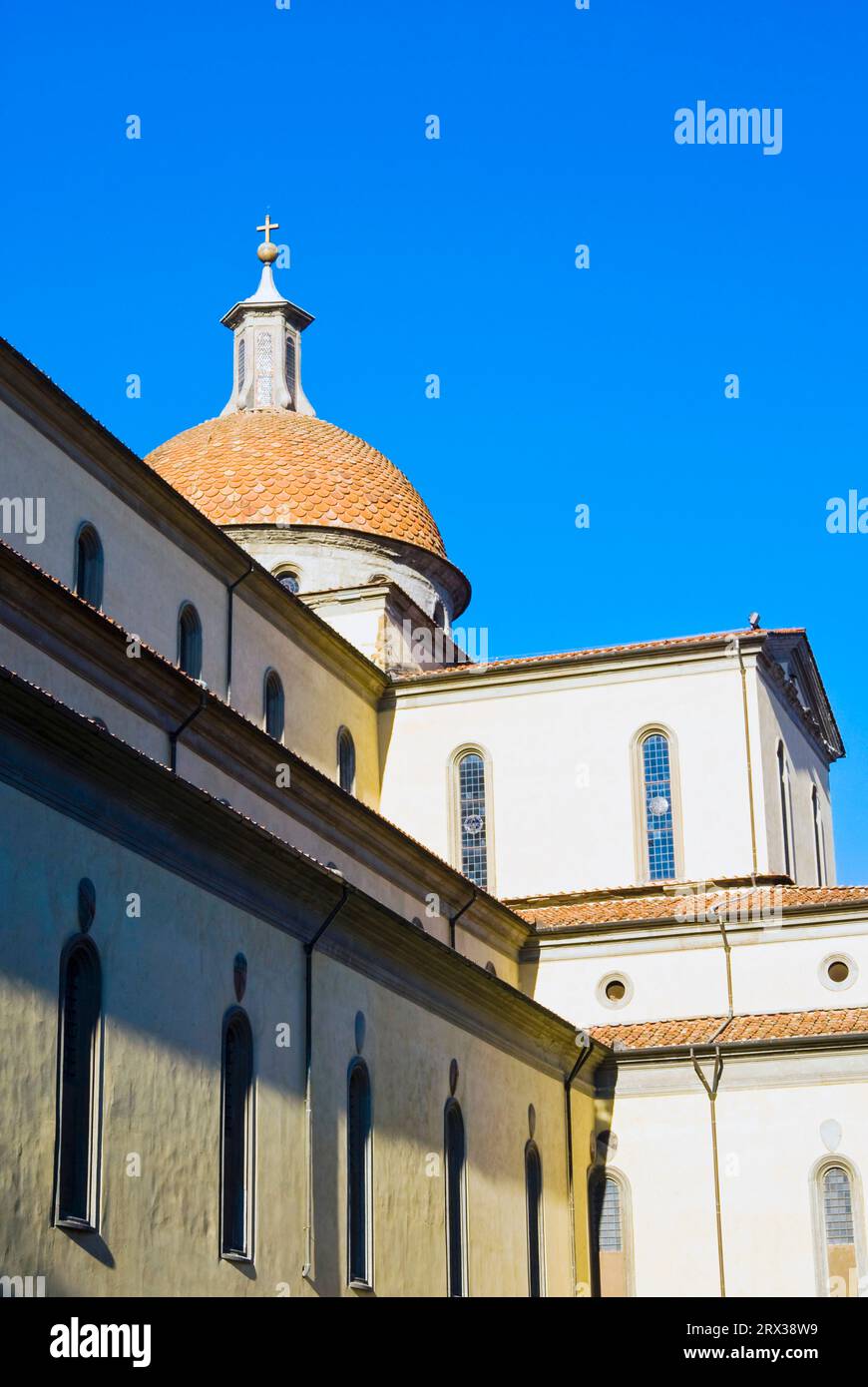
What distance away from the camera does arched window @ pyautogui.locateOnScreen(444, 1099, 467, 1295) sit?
26.7m

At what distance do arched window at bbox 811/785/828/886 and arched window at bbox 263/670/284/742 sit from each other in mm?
12893

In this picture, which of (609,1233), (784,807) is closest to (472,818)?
(784,807)

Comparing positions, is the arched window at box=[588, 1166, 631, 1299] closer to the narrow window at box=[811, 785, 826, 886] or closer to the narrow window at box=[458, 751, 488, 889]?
the narrow window at box=[458, 751, 488, 889]

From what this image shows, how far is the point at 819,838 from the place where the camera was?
42250 millimetres

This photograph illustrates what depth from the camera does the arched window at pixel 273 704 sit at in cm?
3366

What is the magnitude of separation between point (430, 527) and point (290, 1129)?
998 inches

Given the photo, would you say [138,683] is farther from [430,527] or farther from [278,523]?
[430,527]

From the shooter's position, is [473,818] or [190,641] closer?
[190,641]

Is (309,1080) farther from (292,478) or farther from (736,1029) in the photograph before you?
(292,478)

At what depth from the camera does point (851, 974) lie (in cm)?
3525

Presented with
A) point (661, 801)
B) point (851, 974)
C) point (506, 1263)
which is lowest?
point (506, 1263)

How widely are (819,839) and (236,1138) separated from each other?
23.8 metres
